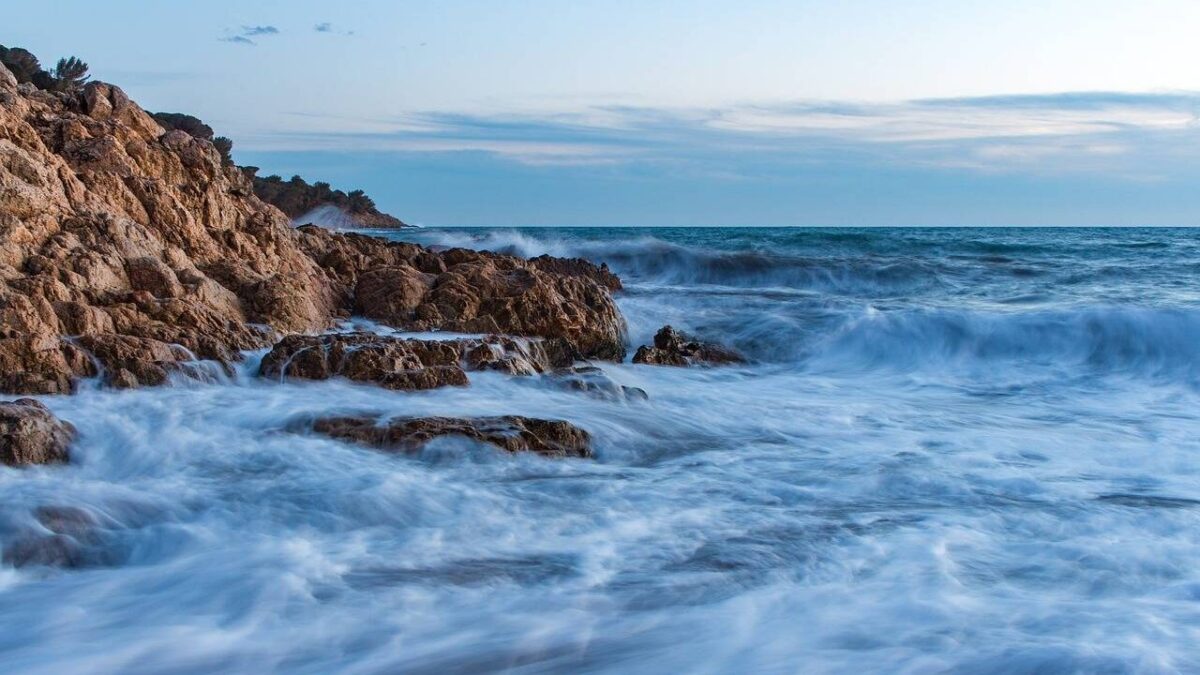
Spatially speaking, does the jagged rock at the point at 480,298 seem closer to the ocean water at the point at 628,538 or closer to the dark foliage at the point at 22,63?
the ocean water at the point at 628,538

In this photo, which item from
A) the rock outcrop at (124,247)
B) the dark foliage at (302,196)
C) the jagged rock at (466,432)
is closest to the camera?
the jagged rock at (466,432)

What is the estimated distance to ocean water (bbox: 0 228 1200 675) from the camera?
12.4 feet

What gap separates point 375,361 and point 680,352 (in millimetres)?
3595

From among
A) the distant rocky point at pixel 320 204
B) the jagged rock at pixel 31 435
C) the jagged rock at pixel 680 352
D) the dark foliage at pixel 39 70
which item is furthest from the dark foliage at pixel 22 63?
the distant rocky point at pixel 320 204

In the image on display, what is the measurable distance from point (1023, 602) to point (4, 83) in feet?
26.1

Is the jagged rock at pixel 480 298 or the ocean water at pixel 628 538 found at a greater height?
the jagged rock at pixel 480 298

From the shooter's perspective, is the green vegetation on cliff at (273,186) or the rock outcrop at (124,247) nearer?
the rock outcrop at (124,247)

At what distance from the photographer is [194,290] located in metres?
7.42

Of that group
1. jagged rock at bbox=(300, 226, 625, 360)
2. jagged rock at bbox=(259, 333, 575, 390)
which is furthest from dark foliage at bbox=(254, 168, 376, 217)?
jagged rock at bbox=(259, 333, 575, 390)

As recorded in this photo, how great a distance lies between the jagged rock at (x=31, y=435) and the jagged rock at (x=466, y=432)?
125 centimetres

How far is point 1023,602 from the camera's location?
4184 millimetres

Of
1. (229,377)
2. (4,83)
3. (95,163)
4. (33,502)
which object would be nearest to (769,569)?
(33,502)

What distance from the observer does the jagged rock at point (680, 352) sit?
950cm

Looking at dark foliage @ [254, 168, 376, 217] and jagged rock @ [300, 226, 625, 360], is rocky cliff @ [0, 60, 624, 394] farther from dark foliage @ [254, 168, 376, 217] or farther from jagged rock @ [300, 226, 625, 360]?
dark foliage @ [254, 168, 376, 217]
